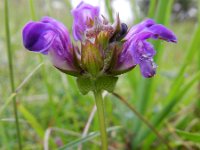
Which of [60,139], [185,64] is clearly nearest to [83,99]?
[60,139]

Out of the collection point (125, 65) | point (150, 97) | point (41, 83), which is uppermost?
point (125, 65)

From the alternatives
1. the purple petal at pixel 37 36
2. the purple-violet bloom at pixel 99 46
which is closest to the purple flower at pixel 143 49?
the purple-violet bloom at pixel 99 46

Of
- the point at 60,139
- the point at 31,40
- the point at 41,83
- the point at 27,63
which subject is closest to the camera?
the point at 31,40

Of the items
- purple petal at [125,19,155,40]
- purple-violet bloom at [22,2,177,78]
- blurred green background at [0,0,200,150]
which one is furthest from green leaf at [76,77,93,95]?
blurred green background at [0,0,200,150]

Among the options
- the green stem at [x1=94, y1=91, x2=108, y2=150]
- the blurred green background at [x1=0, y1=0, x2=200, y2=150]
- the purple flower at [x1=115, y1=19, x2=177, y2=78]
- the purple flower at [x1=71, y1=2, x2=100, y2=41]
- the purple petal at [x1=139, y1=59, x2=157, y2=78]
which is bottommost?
the blurred green background at [x1=0, y1=0, x2=200, y2=150]

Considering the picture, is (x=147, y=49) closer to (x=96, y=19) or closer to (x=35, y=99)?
(x=96, y=19)

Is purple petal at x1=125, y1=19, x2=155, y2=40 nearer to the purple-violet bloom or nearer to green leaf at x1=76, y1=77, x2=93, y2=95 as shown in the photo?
the purple-violet bloom

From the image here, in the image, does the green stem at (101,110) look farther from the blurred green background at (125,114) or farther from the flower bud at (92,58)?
the blurred green background at (125,114)

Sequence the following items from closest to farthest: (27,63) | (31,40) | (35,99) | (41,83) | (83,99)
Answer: (31,40), (83,99), (35,99), (41,83), (27,63)
